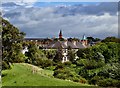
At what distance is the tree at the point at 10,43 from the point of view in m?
27.0

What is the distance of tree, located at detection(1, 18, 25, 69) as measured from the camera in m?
27.0

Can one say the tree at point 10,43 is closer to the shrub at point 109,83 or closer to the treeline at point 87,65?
the treeline at point 87,65

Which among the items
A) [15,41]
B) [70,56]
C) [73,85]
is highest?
[15,41]

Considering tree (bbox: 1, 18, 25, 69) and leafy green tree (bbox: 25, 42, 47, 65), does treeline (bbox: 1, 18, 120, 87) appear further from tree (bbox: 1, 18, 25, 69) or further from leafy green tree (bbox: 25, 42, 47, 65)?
leafy green tree (bbox: 25, 42, 47, 65)

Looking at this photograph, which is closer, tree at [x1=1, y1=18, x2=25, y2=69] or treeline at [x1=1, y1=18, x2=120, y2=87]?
treeline at [x1=1, y1=18, x2=120, y2=87]

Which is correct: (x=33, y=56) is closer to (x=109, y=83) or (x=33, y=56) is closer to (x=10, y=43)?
(x=10, y=43)

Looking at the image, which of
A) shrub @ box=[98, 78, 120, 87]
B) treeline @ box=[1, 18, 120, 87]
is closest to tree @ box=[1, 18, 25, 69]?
→ treeline @ box=[1, 18, 120, 87]

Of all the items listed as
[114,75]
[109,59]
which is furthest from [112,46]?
[114,75]

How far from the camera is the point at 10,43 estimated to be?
91.2ft

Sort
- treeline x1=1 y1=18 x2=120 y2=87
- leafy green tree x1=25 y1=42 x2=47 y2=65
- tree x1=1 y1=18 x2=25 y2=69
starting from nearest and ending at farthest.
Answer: treeline x1=1 y1=18 x2=120 y2=87 < tree x1=1 y1=18 x2=25 y2=69 < leafy green tree x1=25 y1=42 x2=47 y2=65

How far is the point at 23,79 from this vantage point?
2283 cm

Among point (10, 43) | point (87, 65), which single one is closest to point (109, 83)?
point (87, 65)

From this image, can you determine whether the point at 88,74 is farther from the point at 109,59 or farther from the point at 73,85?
the point at 73,85

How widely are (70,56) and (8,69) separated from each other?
95.9 ft
